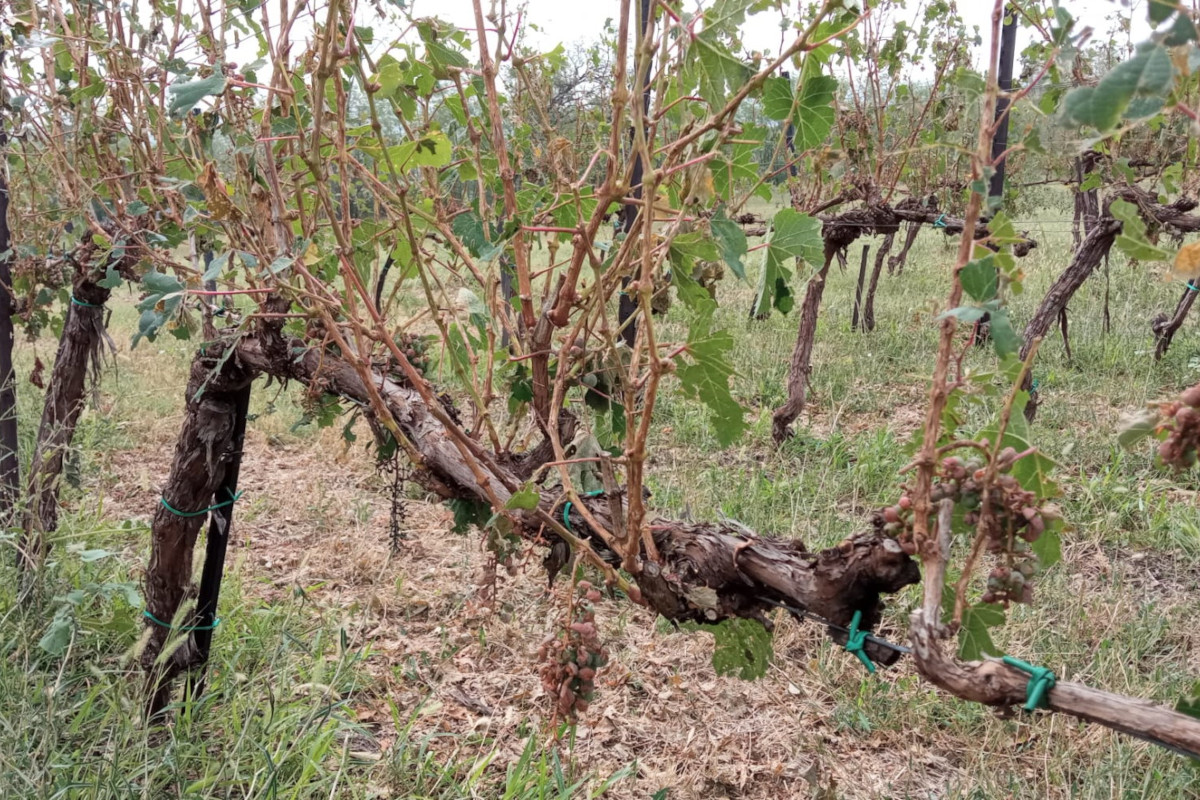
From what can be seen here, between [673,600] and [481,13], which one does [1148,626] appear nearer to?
[673,600]

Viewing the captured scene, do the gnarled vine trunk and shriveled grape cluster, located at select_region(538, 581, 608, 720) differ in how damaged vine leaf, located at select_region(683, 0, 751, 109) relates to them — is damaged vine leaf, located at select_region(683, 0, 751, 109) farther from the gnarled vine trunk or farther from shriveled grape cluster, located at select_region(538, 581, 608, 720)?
shriveled grape cluster, located at select_region(538, 581, 608, 720)

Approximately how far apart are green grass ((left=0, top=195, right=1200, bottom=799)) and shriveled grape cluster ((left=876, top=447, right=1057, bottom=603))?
3.6 inches

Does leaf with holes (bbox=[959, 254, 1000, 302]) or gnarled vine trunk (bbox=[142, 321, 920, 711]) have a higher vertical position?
leaf with holes (bbox=[959, 254, 1000, 302])

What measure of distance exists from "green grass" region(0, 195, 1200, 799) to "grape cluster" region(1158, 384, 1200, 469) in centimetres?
19

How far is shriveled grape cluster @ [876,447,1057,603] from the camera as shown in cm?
82

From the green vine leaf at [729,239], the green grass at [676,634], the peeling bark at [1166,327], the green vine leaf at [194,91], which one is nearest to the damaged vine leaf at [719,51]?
the green vine leaf at [729,239]

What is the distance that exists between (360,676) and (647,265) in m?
2.11

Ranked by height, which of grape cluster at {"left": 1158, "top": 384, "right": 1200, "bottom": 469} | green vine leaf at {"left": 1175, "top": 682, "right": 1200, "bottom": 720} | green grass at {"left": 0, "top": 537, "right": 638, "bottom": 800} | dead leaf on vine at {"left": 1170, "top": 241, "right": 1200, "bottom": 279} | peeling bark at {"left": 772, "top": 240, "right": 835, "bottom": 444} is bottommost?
green grass at {"left": 0, "top": 537, "right": 638, "bottom": 800}

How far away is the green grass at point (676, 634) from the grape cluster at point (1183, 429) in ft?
0.61

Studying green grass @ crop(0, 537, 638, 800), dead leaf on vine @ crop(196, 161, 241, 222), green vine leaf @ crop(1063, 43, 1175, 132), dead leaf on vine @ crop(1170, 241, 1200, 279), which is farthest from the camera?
green grass @ crop(0, 537, 638, 800)

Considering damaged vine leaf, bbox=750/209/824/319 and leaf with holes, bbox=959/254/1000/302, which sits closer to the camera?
leaf with holes, bbox=959/254/1000/302

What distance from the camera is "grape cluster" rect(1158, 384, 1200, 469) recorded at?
2.22 ft

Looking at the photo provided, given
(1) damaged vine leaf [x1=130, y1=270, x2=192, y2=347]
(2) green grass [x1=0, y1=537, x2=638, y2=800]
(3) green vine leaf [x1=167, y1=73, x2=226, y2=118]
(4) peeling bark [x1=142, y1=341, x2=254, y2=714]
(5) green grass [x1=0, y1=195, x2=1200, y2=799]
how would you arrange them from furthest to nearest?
(4) peeling bark [x1=142, y1=341, x2=254, y2=714] < (5) green grass [x1=0, y1=195, x2=1200, y2=799] < (2) green grass [x1=0, y1=537, x2=638, y2=800] < (1) damaged vine leaf [x1=130, y1=270, x2=192, y2=347] < (3) green vine leaf [x1=167, y1=73, x2=226, y2=118]

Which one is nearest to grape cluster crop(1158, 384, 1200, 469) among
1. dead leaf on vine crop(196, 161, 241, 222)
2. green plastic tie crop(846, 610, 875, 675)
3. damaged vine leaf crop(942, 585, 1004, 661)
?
damaged vine leaf crop(942, 585, 1004, 661)
